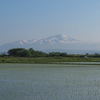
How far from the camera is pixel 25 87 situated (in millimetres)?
13305

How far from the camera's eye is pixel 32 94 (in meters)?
11.5

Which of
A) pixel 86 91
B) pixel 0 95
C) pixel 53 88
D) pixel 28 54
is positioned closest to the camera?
pixel 0 95

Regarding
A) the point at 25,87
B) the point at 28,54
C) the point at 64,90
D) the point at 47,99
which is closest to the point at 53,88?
the point at 64,90

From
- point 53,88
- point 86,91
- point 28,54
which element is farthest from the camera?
point 28,54

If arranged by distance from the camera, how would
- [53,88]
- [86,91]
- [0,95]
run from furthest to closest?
[53,88] → [86,91] → [0,95]

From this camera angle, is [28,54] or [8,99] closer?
[8,99]

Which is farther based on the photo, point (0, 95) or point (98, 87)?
point (98, 87)

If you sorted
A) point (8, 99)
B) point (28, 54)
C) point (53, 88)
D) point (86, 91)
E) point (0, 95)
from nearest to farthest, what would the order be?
1. point (8, 99)
2. point (0, 95)
3. point (86, 91)
4. point (53, 88)
5. point (28, 54)

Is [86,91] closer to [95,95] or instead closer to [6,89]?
[95,95]

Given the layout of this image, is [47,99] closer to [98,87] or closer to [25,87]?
[25,87]

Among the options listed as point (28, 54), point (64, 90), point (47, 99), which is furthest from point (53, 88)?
point (28, 54)

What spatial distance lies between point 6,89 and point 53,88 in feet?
8.55

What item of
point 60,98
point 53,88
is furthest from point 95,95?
point 53,88

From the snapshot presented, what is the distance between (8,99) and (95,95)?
420 cm
